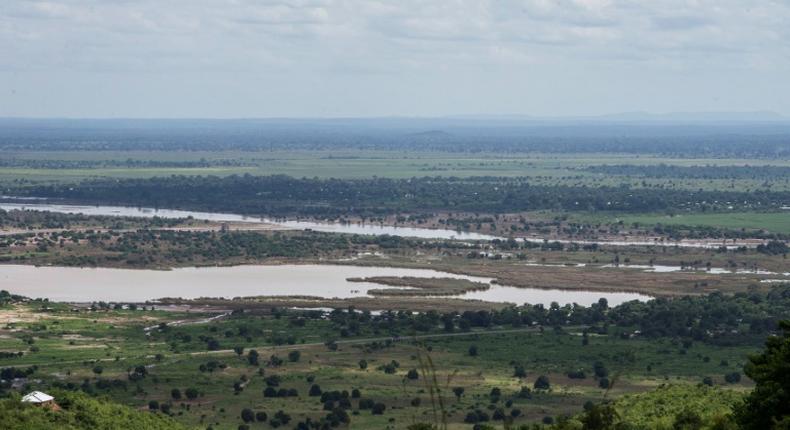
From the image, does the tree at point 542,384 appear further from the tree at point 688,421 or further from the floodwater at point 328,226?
the floodwater at point 328,226

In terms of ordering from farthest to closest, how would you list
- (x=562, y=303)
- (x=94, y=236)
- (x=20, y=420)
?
(x=94, y=236)
(x=562, y=303)
(x=20, y=420)

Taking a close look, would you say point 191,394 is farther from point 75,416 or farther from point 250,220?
point 250,220

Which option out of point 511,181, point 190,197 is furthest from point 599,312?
point 511,181

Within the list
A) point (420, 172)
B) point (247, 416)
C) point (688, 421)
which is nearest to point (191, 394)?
point (247, 416)

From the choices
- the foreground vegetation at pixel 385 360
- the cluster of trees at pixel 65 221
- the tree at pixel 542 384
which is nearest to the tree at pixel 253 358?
the foreground vegetation at pixel 385 360

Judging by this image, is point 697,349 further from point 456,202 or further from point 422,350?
point 456,202

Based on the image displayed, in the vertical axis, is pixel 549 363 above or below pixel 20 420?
below

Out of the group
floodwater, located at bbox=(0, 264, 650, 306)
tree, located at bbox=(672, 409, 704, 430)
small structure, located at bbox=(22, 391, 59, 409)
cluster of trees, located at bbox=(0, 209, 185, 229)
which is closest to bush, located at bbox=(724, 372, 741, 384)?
tree, located at bbox=(672, 409, 704, 430)
